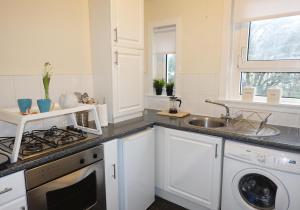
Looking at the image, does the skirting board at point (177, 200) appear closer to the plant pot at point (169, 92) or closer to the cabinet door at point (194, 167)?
the cabinet door at point (194, 167)

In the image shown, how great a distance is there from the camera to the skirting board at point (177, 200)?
2089 millimetres

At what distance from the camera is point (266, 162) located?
1.56m

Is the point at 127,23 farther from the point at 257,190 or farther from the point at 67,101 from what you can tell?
the point at 257,190

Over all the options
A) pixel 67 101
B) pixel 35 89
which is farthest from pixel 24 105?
pixel 35 89

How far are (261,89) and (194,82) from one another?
2.25 ft

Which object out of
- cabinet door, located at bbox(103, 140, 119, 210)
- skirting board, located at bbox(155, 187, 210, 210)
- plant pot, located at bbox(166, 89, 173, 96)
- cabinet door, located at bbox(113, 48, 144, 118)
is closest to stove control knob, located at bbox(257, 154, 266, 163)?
skirting board, located at bbox(155, 187, 210, 210)

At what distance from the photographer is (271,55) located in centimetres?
205

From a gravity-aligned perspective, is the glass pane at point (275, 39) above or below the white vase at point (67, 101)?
above

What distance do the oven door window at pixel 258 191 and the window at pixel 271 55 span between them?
0.87 m

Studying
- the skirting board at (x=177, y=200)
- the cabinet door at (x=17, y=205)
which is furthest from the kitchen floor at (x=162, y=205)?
the cabinet door at (x=17, y=205)

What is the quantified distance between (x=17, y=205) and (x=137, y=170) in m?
0.97

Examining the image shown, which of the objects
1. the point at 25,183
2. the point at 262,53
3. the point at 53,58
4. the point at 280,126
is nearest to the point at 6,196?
the point at 25,183

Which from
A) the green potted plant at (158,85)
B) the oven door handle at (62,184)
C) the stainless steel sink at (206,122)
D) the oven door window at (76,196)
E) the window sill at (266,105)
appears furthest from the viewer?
the green potted plant at (158,85)

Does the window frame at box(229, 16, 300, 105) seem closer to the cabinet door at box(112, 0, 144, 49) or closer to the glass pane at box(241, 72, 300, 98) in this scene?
the glass pane at box(241, 72, 300, 98)
